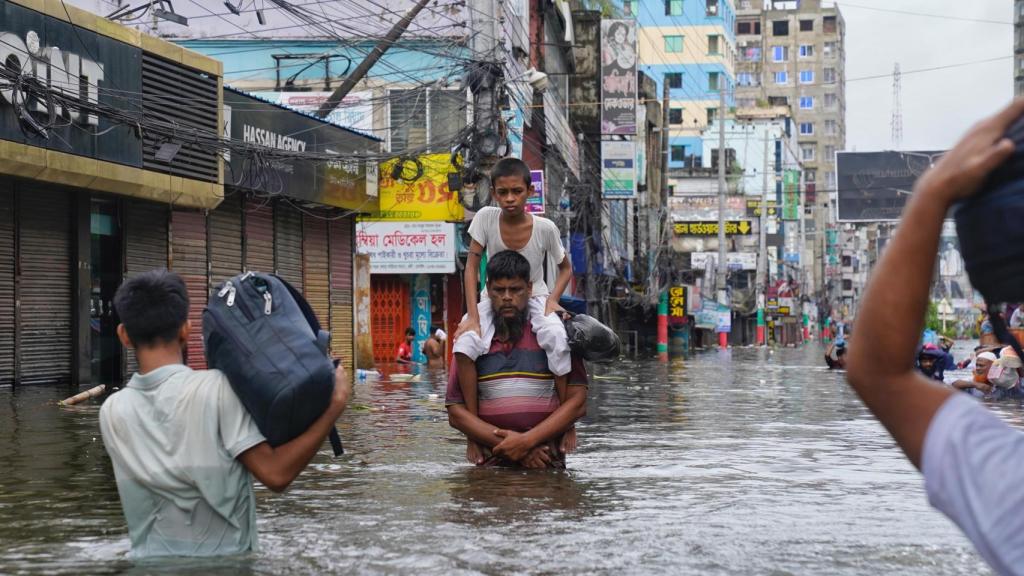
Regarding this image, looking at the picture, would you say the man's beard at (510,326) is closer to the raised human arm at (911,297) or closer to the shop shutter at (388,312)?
the raised human arm at (911,297)

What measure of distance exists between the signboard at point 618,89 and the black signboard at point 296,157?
20268 mm

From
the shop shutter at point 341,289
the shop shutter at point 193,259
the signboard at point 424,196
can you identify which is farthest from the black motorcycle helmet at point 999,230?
the signboard at point 424,196

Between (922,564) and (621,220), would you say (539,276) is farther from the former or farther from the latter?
(621,220)

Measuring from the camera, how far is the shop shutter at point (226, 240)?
22.9m

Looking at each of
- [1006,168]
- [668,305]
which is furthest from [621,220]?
[1006,168]

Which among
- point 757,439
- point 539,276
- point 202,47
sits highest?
point 202,47

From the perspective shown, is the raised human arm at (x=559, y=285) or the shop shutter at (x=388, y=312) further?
the shop shutter at (x=388, y=312)

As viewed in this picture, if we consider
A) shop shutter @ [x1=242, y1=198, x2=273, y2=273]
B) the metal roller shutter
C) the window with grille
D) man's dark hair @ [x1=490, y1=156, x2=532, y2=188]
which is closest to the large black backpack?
man's dark hair @ [x1=490, y1=156, x2=532, y2=188]

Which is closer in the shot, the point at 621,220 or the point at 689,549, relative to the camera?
the point at 689,549

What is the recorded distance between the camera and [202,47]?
35.7 m

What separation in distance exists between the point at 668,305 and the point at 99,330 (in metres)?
41.7

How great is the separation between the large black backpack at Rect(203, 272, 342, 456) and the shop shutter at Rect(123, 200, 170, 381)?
1626cm

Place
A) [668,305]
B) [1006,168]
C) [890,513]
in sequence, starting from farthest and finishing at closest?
[668,305] < [890,513] < [1006,168]

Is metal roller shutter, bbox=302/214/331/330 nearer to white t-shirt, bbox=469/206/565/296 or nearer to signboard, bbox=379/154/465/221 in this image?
signboard, bbox=379/154/465/221
